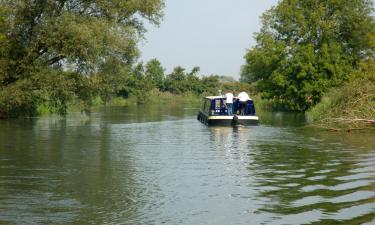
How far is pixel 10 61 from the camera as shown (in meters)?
38.2

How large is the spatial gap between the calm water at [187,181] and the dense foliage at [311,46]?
27363 mm

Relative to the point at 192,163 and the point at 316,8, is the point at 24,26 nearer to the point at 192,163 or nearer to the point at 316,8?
the point at 192,163

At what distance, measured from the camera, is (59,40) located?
36.4 m

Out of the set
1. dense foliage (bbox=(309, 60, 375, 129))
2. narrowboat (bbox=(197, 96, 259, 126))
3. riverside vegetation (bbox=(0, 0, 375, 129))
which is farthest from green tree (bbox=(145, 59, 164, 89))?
dense foliage (bbox=(309, 60, 375, 129))

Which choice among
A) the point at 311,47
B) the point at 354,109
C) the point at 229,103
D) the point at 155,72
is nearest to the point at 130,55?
the point at 229,103

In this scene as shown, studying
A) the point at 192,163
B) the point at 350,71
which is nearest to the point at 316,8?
the point at 350,71

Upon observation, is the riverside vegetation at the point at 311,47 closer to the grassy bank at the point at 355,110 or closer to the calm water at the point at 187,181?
the grassy bank at the point at 355,110

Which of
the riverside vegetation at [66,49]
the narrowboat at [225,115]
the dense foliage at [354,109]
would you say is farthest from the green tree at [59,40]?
the dense foliage at [354,109]

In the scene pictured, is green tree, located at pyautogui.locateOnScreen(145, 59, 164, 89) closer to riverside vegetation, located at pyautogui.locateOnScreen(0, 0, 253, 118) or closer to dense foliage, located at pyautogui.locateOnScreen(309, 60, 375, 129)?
riverside vegetation, located at pyautogui.locateOnScreen(0, 0, 253, 118)

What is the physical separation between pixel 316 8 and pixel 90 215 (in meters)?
47.4

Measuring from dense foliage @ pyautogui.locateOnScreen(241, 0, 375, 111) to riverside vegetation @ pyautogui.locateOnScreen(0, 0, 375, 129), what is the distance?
94 mm

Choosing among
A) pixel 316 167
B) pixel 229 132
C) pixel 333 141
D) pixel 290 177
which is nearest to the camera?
pixel 290 177

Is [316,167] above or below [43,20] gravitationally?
below

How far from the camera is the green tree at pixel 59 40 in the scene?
36500mm
